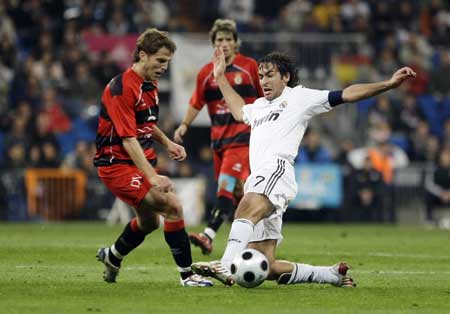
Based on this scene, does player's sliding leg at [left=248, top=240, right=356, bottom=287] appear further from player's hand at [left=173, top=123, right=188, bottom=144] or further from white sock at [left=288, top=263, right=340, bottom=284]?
player's hand at [left=173, top=123, right=188, bottom=144]

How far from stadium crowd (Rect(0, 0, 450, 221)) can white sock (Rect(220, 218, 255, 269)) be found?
13515mm

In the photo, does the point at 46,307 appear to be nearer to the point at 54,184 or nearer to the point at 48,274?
the point at 48,274

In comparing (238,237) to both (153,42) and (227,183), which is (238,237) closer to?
(153,42)

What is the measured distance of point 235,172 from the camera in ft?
50.2

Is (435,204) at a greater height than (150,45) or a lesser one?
lesser

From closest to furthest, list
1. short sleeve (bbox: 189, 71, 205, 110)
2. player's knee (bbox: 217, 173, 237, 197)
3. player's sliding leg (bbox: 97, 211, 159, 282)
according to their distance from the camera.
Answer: player's sliding leg (bbox: 97, 211, 159, 282) < player's knee (bbox: 217, 173, 237, 197) < short sleeve (bbox: 189, 71, 205, 110)

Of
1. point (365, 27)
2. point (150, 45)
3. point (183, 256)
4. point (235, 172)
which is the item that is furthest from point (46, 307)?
point (365, 27)

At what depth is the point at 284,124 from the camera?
36.1ft

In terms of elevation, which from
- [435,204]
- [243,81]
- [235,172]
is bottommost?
[435,204]

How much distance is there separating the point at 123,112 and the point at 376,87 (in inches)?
85.5

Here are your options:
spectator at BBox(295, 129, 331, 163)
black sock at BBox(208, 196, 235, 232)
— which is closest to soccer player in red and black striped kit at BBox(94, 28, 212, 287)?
black sock at BBox(208, 196, 235, 232)

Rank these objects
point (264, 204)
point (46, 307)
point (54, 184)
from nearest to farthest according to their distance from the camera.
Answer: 1. point (46, 307)
2. point (264, 204)
3. point (54, 184)

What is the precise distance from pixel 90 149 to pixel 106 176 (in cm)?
1364

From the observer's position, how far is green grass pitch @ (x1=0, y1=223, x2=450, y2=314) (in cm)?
934
